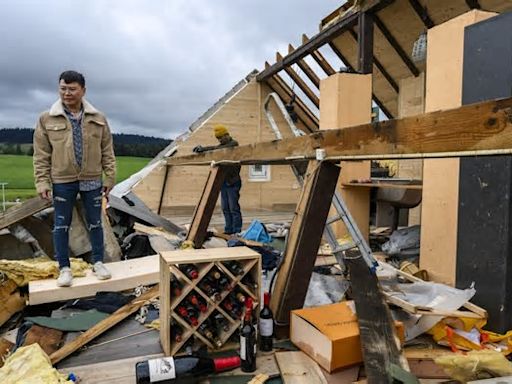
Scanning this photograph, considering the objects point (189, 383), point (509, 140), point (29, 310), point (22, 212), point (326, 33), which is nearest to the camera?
point (509, 140)

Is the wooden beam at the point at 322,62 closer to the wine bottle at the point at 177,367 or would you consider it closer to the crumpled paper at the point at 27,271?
the crumpled paper at the point at 27,271

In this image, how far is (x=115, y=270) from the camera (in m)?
3.18

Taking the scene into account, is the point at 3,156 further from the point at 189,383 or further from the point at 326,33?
the point at 189,383

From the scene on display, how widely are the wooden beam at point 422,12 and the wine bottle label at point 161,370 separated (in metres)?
5.16

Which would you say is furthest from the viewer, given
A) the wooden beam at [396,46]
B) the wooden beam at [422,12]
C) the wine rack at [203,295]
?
the wooden beam at [396,46]

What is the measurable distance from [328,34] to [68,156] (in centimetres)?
404

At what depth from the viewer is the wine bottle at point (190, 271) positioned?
6.38 ft

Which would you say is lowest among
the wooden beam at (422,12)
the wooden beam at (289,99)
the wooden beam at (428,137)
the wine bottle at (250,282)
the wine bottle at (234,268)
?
the wine bottle at (250,282)

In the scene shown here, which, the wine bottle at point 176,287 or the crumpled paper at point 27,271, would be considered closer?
the wine bottle at point 176,287

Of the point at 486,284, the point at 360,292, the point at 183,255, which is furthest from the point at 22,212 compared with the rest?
the point at 486,284

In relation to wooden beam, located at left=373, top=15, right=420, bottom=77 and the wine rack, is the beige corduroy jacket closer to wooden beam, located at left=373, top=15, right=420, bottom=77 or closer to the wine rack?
the wine rack

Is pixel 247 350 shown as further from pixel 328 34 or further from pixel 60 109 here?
pixel 328 34

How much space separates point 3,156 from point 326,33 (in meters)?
29.9

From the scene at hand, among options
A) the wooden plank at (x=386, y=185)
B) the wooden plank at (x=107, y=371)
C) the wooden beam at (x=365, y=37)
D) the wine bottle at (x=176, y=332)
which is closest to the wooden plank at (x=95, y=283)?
the wooden plank at (x=107, y=371)
